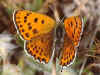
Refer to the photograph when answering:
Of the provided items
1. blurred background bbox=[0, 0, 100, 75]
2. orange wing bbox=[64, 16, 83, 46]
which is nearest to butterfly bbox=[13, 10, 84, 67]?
orange wing bbox=[64, 16, 83, 46]

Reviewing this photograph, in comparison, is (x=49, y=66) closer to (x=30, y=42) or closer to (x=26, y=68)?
(x=26, y=68)

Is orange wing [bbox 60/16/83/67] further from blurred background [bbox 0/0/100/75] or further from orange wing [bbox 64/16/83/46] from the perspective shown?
blurred background [bbox 0/0/100/75]

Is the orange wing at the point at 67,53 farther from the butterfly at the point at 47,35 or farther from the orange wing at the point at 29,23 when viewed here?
the orange wing at the point at 29,23

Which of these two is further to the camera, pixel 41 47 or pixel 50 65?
pixel 50 65

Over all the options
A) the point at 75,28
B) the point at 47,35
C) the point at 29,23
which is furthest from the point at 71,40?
the point at 29,23

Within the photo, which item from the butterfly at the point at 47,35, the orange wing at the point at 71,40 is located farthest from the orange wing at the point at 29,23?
the orange wing at the point at 71,40

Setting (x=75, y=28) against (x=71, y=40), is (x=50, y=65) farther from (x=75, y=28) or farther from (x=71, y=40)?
(x=75, y=28)
